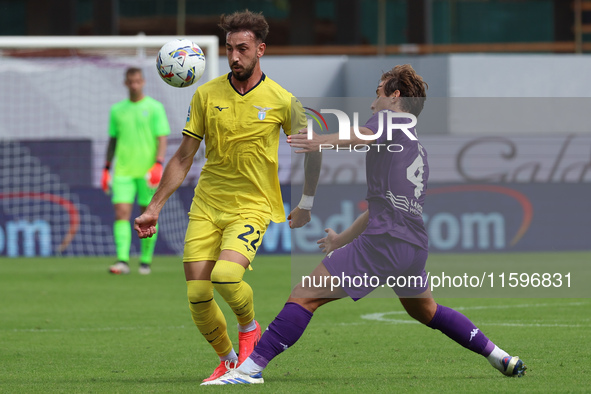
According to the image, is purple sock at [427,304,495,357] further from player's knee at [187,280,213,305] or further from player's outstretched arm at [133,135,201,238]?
player's outstretched arm at [133,135,201,238]

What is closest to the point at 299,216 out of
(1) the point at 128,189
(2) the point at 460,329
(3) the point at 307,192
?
(3) the point at 307,192

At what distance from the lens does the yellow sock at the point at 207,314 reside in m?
5.84

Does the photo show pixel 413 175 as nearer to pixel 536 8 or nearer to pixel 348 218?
pixel 348 218

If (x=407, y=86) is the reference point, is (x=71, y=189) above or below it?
below

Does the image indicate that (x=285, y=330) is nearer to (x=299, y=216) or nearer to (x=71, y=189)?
(x=299, y=216)

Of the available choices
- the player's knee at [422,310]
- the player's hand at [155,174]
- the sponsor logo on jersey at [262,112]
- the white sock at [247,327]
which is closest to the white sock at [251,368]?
the white sock at [247,327]

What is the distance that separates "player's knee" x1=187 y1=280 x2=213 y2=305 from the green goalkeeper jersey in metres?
7.28

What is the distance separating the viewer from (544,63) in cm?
2016

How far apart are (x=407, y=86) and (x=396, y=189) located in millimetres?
556

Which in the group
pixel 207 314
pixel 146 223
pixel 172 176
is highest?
pixel 172 176

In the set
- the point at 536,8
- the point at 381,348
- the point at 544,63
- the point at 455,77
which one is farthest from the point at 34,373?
the point at 536,8

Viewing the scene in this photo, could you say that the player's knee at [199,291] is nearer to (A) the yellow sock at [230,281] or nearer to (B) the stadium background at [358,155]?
(A) the yellow sock at [230,281]

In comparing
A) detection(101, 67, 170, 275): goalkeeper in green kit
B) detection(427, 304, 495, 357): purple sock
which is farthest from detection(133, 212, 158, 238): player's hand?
detection(101, 67, 170, 275): goalkeeper in green kit

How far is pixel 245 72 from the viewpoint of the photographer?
5.89 meters
